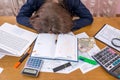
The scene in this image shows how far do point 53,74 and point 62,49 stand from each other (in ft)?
0.52

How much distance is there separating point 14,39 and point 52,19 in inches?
10.6

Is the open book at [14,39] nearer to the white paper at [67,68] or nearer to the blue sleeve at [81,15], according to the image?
the white paper at [67,68]

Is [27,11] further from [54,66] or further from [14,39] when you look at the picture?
[54,66]

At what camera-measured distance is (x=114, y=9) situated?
6.48ft

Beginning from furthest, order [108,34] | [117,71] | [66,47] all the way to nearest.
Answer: [108,34]
[66,47]
[117,71]

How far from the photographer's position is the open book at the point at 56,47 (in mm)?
1078

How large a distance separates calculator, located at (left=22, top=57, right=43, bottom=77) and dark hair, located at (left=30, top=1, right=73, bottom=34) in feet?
0.70

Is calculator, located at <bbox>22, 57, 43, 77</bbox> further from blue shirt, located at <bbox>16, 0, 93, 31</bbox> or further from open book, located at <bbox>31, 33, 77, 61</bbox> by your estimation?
blue shirt, located at <bbox>16, 0, 93, 31</bbox>

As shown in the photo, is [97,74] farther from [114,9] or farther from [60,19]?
[114,9]

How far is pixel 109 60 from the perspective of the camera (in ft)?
3.48

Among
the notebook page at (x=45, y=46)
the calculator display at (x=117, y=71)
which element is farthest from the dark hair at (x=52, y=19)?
the calculator display at (x=117, y=71)

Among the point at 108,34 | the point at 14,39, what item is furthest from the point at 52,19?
the point at 108,34

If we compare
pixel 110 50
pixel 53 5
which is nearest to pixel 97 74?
pixel 110 50

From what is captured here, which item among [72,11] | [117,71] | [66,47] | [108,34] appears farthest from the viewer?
[72,11]
